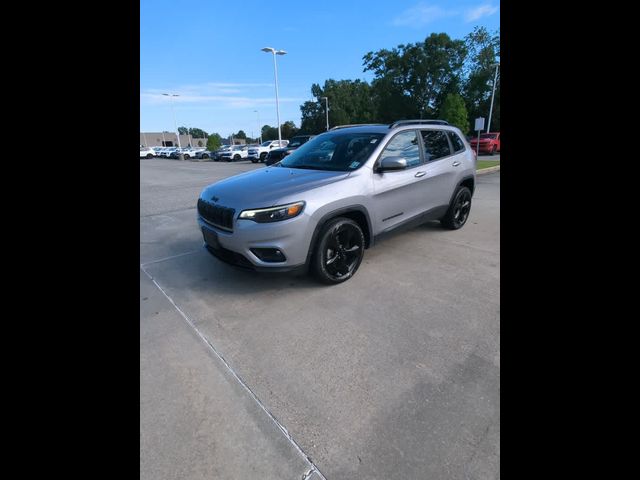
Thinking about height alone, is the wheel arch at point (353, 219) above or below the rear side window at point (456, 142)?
below

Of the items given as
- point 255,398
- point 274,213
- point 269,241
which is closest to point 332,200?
point 274,213

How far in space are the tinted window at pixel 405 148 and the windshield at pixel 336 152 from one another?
16 cm

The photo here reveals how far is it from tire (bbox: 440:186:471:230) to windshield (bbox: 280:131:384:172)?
1.99 meters

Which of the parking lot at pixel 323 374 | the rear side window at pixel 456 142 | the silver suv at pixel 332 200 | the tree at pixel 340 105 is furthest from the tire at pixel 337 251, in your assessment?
the tree at pixel 340 105

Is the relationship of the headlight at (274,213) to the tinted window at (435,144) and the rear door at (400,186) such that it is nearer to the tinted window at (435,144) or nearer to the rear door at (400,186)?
the rear door at (400,186)

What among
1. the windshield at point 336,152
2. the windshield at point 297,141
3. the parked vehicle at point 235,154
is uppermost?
the parked vehicle at point 235,154

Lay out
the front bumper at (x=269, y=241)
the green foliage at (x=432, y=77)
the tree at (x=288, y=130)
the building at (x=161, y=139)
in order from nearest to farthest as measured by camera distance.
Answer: the front bumper at (x=269, y=241) < the green foliage at (x=432, y=77) < the tree at (x=288, y=130) < the building at (x=161, y=139)

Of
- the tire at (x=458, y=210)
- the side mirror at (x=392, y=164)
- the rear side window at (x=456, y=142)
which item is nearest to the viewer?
the side mirror at (x=392, y=164)

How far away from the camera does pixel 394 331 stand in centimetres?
277

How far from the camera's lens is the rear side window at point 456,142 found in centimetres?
509

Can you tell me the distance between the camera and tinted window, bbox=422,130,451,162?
178 inches

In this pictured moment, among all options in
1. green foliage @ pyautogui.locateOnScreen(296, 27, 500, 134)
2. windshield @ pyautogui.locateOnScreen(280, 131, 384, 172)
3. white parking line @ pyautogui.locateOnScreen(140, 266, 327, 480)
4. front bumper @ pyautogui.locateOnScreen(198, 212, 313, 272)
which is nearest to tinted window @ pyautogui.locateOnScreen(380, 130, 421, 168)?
windshield @ pyautogui.locateOnScreen(280, 131, 384, 172)

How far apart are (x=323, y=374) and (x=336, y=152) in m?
2.74
